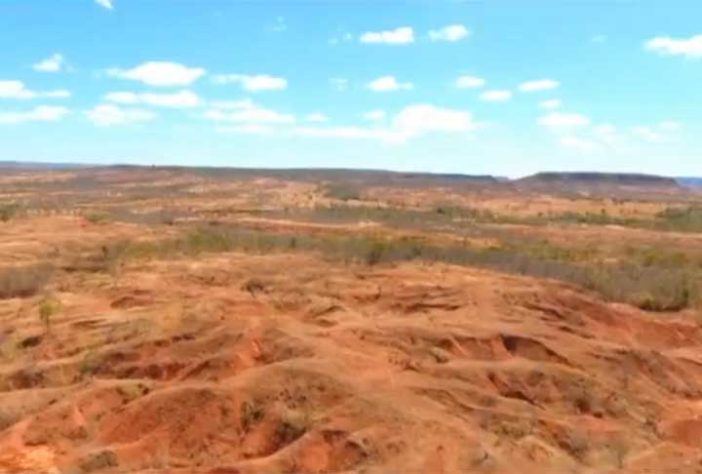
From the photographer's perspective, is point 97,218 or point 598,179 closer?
point 97,218

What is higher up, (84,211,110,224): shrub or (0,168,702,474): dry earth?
(0,168,702,474): dry earth

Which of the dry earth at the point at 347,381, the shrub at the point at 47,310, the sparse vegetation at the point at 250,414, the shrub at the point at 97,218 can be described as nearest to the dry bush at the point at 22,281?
the dry earth at the point at 347,381

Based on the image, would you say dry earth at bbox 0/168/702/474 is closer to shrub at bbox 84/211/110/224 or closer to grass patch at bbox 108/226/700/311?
grass patch at bbox 108/226/700/311

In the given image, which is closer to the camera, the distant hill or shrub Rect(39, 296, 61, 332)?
shrub Rect(39, 296, 61, 332)

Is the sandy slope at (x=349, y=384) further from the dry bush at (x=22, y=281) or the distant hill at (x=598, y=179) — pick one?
the distant hill at (x=598, y=179)

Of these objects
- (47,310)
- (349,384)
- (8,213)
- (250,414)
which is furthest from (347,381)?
(8,213)

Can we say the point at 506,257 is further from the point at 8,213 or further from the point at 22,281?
the point at 8,213

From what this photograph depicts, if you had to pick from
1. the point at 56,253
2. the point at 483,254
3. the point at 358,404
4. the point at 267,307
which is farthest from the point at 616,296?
the point at 56,253

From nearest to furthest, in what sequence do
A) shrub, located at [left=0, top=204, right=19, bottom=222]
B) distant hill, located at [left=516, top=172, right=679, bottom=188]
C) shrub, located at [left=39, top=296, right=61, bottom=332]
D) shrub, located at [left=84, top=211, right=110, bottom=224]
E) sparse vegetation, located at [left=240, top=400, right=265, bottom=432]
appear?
sparse vegetation, located at [left=240, top=400, right=265, bottom=432] → shrub, located at [left=39, top=296, right=61, bottom=332] → shrub, located at [left=84, top=211, right=110, bottom=224] → shrub, located at [left=0, top=204, right=19, bottom=222] → distant hill, located at [left=516, top=172, right=679, bottom=188]

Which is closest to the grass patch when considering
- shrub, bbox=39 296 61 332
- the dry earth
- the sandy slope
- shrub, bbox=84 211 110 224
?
the dry earth
